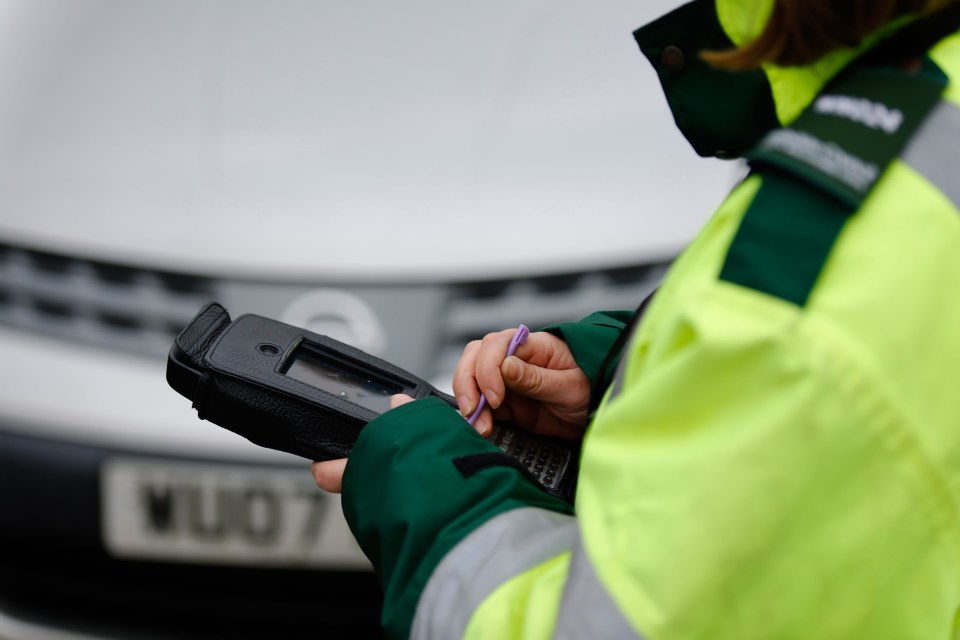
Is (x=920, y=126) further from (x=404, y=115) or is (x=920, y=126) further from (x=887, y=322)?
(x=404, y=115)

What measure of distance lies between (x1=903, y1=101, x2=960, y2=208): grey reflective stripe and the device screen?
61cm

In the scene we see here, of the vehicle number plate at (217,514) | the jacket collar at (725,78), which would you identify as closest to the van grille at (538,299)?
the vehicle number plate at (217,514)

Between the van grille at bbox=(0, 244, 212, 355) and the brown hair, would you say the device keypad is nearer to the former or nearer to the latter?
the brown hair

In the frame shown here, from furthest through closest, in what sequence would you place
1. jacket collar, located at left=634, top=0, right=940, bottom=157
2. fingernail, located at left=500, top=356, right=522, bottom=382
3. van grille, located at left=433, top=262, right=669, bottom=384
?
van grille, located at left=433, top=262, right=669, bottom=384
fingernail, located at left=500, top=356, right=522, bottom=382
jacket collar, located at left=634, top=0, right=940, bottom=157

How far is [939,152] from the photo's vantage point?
0.70m

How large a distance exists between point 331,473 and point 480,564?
0.29m

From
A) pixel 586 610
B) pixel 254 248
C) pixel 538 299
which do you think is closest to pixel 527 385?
pixel 586 610

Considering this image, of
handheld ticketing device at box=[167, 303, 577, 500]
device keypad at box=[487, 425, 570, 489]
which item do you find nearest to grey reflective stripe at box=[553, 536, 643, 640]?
handheld ticketing device at box=[167, 303, 577, 500]

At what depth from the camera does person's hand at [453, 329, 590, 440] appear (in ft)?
3.90

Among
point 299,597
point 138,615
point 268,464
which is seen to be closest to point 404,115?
point 268,464

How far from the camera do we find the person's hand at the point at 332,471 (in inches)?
42.7

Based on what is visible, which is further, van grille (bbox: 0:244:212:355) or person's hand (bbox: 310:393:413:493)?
van grille (bbox: 0:244:212:355)

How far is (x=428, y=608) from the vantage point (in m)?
0.85

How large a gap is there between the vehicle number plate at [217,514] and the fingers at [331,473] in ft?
2.48
